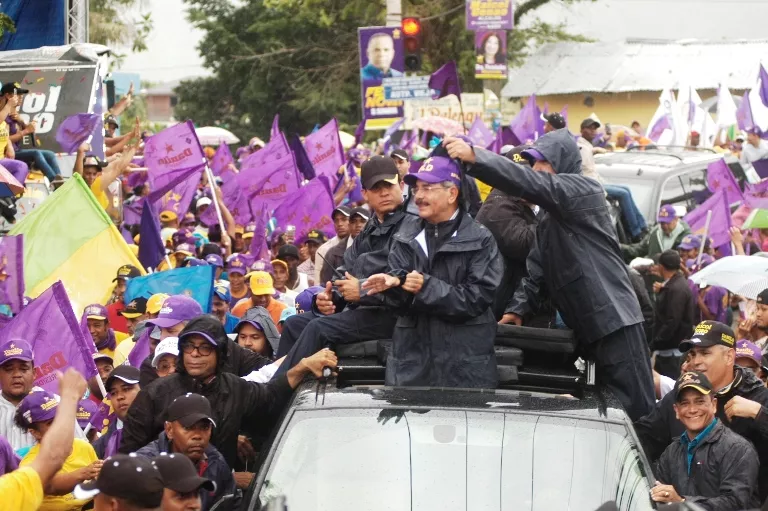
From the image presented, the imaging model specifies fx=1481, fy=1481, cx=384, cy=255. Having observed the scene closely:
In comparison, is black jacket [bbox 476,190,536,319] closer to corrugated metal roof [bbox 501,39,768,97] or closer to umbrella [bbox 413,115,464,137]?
umbrella [bbox 413,115,464,137]

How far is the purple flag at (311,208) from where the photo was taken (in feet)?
51.3

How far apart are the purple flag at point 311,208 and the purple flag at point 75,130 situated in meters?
2.28

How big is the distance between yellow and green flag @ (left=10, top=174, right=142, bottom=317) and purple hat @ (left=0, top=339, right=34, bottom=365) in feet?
8.60

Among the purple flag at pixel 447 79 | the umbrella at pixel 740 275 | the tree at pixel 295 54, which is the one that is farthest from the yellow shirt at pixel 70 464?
the tree at pixel 295 54

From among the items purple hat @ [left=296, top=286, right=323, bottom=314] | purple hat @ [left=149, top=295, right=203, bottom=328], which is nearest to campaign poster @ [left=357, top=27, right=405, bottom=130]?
purple hat @ [left=296, top=286, right=323, bottom=314]

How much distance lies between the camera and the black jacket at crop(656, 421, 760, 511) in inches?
248

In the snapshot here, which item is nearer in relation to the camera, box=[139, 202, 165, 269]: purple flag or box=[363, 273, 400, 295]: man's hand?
box=[363, 273, 400, 295]: man's hand

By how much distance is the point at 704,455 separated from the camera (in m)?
6.51

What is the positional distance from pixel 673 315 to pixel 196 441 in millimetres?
7381

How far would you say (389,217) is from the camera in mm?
7645

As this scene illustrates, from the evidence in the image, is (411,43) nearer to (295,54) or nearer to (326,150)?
(326,150)

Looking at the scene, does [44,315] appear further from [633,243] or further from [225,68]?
[225,68]

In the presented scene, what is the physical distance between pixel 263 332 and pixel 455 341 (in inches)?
117

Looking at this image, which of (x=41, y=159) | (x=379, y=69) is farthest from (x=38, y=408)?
(x=379, y=69)
